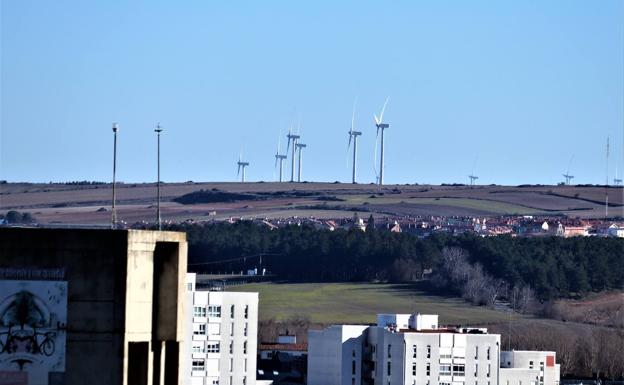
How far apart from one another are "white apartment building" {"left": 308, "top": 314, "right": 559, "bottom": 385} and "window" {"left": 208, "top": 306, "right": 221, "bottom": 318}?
7837mm

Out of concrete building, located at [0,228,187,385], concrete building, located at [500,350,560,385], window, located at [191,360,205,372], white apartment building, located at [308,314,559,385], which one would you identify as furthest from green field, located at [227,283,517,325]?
concrete building, located at [0,228,187,385]

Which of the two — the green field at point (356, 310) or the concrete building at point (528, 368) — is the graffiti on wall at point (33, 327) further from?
the green field at point (356, 310)

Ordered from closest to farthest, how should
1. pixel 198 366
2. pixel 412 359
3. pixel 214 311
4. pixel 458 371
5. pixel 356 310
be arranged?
1. pixel 198 366
2. pixel 214 311
3. pixel 412 359
4. pixel 458 371
5. pixel 356 310

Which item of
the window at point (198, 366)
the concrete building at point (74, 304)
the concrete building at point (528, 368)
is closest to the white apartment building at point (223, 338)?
the window at point (198, 366)

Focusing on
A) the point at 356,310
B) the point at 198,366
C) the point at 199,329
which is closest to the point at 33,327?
the point at 198,366

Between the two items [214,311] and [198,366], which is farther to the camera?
[214,311]

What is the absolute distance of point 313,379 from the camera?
115 m

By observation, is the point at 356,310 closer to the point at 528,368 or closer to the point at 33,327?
the point at 528,368

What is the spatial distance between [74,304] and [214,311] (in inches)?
3116

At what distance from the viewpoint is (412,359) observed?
351 feet

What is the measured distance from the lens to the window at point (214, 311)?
104438 millimetres

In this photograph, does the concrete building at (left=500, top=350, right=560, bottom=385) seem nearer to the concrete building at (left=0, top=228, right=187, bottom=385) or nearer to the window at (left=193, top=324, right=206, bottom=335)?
the window at (left=193, top=324, right=206, bottom=335)

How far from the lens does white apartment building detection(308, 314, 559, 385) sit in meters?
107

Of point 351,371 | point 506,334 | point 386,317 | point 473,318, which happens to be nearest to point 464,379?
point 351,371
